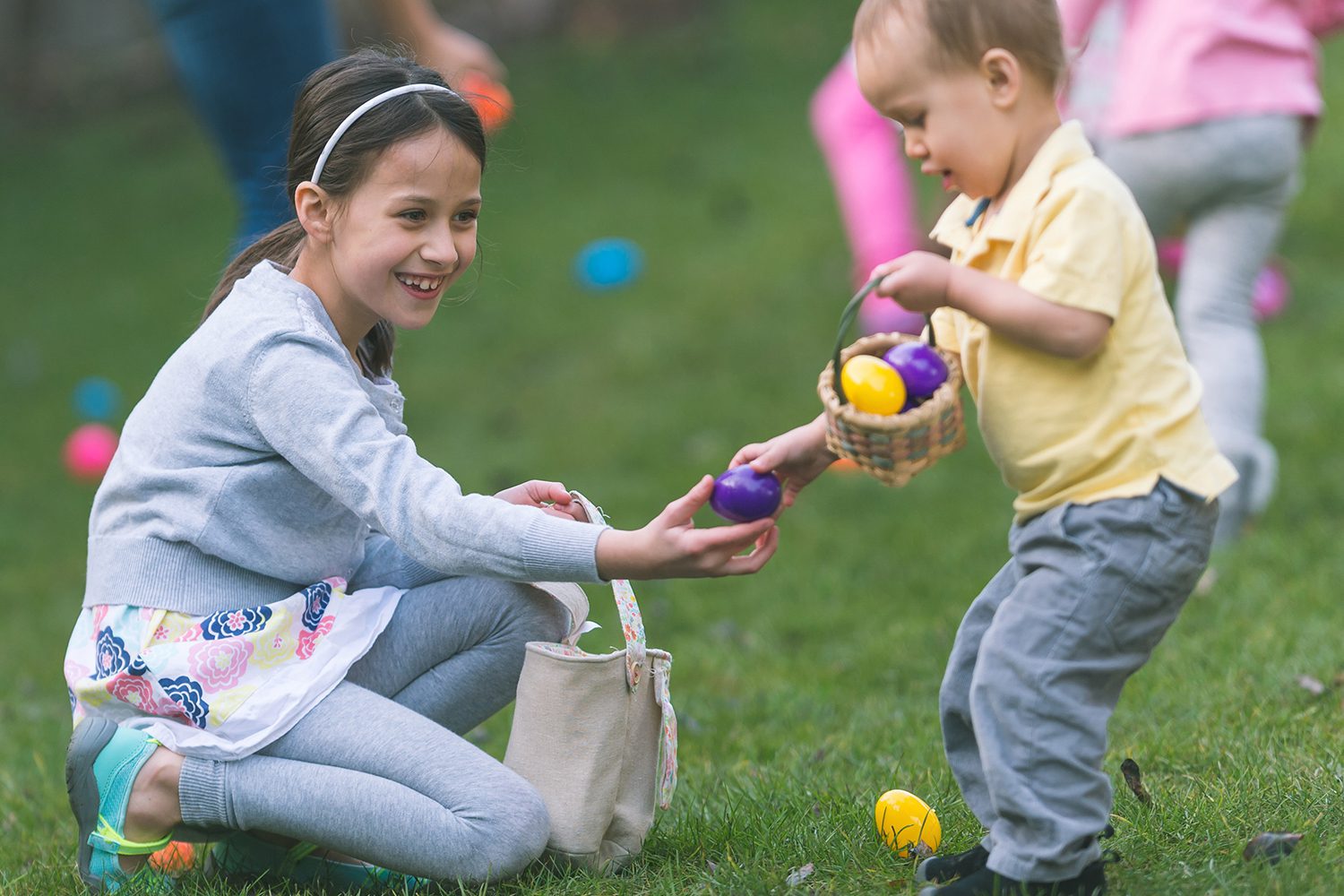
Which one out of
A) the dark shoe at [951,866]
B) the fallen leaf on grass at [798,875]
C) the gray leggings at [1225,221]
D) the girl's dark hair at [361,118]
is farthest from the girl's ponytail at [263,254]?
the gray leggings at [1225,221]

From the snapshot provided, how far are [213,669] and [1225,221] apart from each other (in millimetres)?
3302

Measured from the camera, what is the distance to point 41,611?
5789 millimetres

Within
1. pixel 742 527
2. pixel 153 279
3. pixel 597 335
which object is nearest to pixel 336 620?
pixel 742 527

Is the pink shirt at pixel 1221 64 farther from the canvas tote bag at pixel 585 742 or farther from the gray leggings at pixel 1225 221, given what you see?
the canvas tote bag at pixel 585 742

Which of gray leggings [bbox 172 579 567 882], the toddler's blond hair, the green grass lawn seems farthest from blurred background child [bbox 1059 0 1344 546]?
gray leggings [bbox 172 579 567 882]

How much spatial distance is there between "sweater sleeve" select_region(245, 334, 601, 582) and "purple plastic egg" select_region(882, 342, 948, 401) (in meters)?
0.57

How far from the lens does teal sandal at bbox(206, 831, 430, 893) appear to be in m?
2.95

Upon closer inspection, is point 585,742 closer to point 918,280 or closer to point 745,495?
point 745,495

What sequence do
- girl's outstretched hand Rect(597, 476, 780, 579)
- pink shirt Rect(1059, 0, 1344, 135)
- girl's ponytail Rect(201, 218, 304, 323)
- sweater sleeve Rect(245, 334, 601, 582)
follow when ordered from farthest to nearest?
1. pink shirt Rect(1059, 0, 1344, 135)
2. girl's ponytail Rect(201, 218, 304, 323)
3. sweater sleeve Rect(245, 334, 601, 582)
4. girl's outstretched hand Rect(597, 476, 780, 579)

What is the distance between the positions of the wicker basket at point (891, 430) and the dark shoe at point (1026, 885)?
0.62 metres

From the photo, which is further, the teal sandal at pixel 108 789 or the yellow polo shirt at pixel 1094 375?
the teal sandal at pixel 108 789

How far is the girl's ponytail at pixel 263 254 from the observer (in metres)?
3.11

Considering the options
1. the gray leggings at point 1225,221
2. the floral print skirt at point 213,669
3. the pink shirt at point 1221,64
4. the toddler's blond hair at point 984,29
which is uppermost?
the toddler's blond hair at point 984,29

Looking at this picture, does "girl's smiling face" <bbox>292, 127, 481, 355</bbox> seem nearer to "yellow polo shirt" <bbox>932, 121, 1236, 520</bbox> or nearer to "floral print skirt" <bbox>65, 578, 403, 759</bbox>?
"floral print skirt" <bbox>65, 578, 403, 759</bbox>
